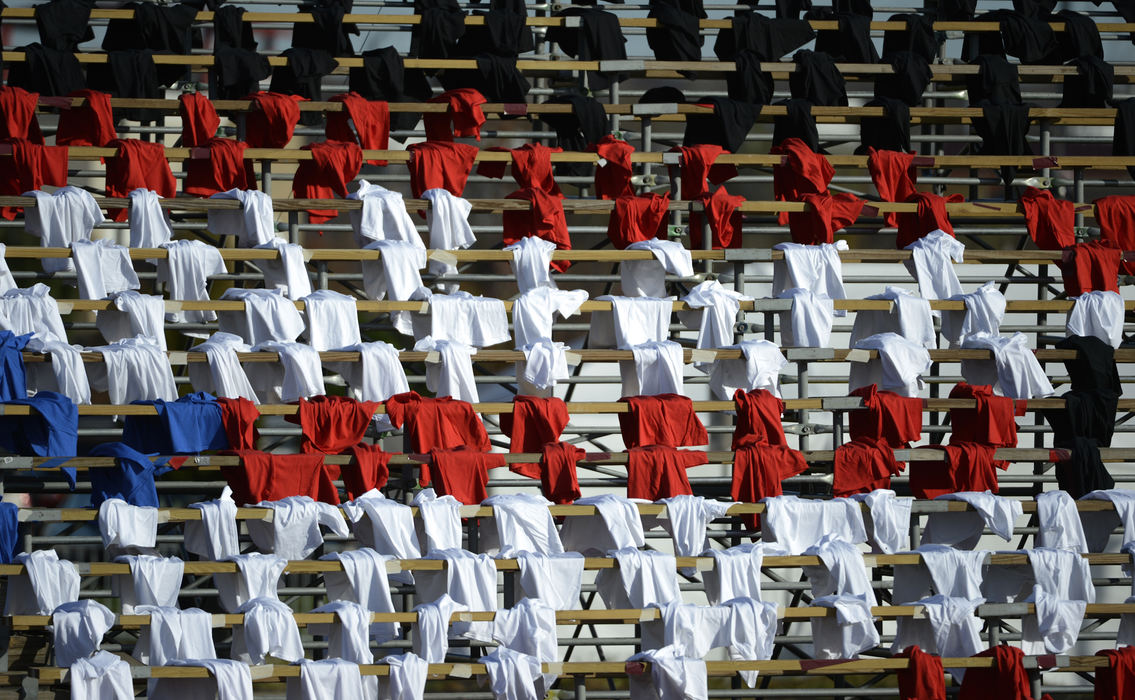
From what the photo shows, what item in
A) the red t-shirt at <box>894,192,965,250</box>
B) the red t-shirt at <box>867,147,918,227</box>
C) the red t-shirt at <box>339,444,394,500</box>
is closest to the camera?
the red t-shirt at <box>339,444,394,500</box>

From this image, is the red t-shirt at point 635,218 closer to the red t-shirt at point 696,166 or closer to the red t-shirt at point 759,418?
the red t-shirt at point 696,166

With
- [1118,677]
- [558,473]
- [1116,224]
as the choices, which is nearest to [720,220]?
[558,473]

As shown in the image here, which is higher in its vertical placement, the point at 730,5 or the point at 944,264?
the point at 730,5

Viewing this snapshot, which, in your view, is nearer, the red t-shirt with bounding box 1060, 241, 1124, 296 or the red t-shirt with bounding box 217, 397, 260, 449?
the red t-shirt with bounding box 217, 397, 260, 449

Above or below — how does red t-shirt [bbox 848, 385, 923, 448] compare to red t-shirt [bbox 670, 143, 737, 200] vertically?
below

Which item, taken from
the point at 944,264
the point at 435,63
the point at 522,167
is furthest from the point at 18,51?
the point at 944,264

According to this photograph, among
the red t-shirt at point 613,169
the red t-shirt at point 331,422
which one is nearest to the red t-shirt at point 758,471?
the red t-shirt at point 613,169

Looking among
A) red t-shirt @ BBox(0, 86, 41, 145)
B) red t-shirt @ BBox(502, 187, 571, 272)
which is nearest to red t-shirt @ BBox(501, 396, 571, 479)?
red t-shirt @ BBox(502, 187, 571, 272)

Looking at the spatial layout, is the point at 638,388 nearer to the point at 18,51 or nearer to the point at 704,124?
the point at 704,124

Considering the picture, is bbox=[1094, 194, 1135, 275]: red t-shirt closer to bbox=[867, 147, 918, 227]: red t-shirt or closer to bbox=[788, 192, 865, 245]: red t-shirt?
bbox=[867, 147, 918, 227]: red t-shirt

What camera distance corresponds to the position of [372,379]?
7305mm

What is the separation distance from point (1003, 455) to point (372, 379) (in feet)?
10.8

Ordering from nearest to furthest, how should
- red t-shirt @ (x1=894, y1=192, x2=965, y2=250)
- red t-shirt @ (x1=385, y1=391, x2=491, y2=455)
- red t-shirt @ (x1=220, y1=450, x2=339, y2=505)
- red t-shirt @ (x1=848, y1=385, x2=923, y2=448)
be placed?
red t-shirt @ (x1=220, y1=450, x2=339, y2=505) → red t-shirt @ (x1=385, y1=391, x2=491, y2=455) → red t-shirt @ (x1=848, y1=385, x2=923, y2=448) → red t-shirt @ (x1=894, y1=192, x2=965, y2=250)

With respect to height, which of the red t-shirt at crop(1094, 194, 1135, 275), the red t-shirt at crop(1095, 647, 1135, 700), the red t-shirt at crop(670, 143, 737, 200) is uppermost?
the red t-shirt at crop(670, 143, 737, 200)
